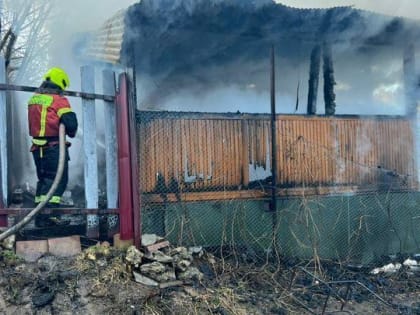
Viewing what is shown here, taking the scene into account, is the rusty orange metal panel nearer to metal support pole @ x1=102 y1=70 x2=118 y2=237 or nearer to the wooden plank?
metal support pole @ x1=102 y1=70 x2=118 y2=237

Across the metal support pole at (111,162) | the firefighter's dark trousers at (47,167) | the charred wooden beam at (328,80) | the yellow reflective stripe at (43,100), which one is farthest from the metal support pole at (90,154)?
the charred wooden beam at (328,80)

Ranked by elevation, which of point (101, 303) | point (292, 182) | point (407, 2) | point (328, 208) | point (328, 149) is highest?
point (407, 2)

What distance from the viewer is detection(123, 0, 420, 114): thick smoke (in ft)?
22.6

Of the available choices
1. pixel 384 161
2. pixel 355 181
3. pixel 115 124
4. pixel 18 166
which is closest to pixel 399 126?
pixel 384 161

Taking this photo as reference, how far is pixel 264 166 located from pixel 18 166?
13.3ft

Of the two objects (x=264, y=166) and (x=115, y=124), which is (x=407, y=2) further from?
(x=115, y=124)

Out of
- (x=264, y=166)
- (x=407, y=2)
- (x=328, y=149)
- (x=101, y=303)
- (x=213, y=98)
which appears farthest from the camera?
(x=407, y=2)

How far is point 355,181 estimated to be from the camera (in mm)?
7910

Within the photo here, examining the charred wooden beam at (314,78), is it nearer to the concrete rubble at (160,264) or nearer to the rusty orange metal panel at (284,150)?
the rusty orange metal panel at (284,150)

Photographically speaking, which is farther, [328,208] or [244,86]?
[244,86]

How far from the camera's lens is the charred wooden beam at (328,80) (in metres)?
8.19

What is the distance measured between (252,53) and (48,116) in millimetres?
4244

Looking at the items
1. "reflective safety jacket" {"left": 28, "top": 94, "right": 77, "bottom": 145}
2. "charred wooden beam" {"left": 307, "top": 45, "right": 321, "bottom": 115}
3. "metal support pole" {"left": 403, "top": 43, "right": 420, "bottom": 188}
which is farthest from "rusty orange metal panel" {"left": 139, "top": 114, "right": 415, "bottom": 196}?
"reflective safety jacket" {"left": 28, "top": 94, "right": 77, "bottom": 145}

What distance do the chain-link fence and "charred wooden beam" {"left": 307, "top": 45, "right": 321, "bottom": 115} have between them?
54 centimetres
